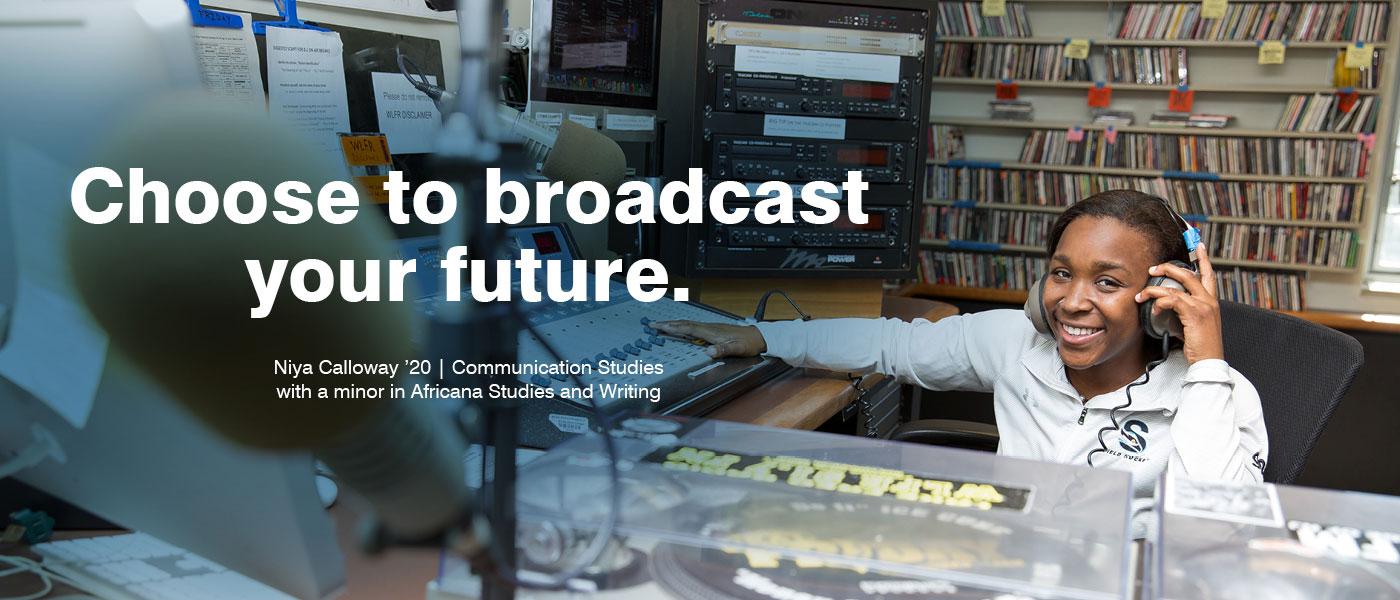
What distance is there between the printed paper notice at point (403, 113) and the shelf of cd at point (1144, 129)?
390 cm

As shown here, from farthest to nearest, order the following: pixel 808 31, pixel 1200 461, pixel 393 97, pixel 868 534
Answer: pixel 808 31 → pixel 393 97 → pixel 1200 461 → pixel 868 534

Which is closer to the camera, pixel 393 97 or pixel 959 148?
pixel 393 97

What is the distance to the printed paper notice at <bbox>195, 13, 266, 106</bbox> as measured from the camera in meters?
1.30

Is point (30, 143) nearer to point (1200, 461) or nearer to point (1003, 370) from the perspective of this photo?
point (1200, 461)

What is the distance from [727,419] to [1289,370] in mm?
786

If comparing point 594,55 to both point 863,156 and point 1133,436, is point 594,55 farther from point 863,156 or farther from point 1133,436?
point 1133,436

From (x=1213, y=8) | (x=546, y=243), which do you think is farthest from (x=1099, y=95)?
(x=546, y=243)

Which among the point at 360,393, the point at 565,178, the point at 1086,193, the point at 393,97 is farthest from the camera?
the point at 1086,193

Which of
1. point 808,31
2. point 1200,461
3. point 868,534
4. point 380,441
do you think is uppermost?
point 808,31

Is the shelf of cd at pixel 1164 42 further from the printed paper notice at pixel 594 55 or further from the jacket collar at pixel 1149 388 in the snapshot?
the jacket collar at pixel 1149 388

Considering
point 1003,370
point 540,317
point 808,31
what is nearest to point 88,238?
point 540,317

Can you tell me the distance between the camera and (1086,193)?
498 centimetres

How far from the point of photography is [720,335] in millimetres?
1564

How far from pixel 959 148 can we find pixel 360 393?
5.08m
